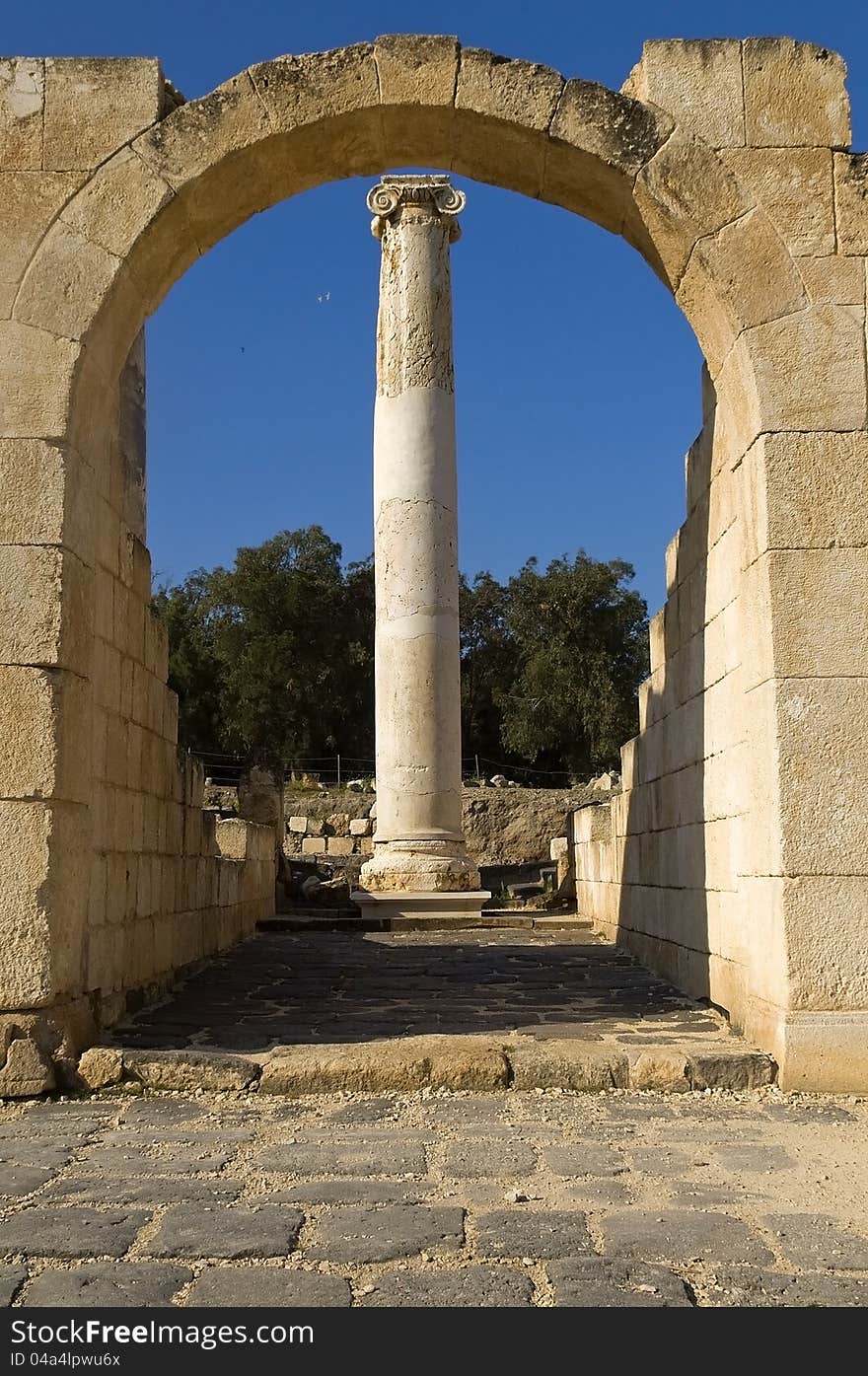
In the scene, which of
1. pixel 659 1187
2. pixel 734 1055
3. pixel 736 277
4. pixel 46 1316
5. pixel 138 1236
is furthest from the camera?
pixel 736 277

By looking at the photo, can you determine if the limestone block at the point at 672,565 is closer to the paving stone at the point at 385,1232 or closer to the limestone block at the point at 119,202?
the limestone block at the point at 119,202

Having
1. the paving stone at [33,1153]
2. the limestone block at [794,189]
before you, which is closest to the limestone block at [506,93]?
the limestone block at [794,189]

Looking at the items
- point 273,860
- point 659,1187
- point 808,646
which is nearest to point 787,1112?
point 659,1187

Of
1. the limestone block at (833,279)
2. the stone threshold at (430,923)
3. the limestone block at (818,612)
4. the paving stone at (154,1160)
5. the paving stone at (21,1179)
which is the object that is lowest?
the paving stone at (21,1179)

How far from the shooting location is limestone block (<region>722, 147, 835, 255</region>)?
5281 mm

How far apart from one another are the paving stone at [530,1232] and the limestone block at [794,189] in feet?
14.0

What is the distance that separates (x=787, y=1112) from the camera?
4359 mm

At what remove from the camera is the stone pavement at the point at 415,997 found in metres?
5.64

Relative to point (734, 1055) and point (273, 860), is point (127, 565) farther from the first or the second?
point (273, 860)

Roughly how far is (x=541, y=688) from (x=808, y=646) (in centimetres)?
3375

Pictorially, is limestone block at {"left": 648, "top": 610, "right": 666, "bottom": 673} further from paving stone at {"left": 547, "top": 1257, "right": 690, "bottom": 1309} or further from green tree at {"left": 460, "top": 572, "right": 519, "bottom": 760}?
green tree at {"left": 460, "top": 572, "right": 519, "bottom": 760}

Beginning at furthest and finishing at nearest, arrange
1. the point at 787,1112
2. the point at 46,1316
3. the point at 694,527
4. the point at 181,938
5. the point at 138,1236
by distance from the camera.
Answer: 1. the point at 181,938
2. the point at 694,527
3. the point at 787,1112
4. the point at 138,1236
5. the point at 46,1316

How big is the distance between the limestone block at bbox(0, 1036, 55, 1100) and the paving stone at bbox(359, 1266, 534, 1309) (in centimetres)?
249

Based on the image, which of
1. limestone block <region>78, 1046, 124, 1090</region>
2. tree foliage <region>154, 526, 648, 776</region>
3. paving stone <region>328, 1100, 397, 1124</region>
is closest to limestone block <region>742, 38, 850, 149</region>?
paving stone <region>328, 1100, 397, 1124</region>
